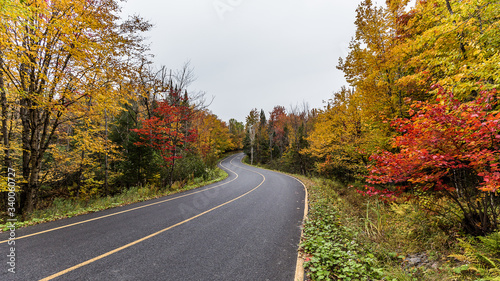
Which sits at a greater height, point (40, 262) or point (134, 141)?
point (134, 141)

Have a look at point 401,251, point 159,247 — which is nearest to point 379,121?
point 401,251

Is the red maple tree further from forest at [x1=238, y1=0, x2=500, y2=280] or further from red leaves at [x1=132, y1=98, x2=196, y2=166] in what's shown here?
forest at [x1=238, y1=0, x2=500, y2=280]

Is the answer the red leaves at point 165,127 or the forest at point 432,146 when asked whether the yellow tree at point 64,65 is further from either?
the forest at point 432,146

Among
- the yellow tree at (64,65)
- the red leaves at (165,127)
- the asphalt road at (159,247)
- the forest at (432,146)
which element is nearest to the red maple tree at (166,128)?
the red leaves at (165,127)

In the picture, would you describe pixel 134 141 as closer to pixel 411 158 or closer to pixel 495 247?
pixel 411 158

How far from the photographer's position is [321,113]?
1673cm

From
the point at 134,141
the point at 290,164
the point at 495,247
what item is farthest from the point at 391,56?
the point at 290,164

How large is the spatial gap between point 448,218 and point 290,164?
26.1 meters

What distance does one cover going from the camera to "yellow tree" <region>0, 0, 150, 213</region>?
6.33 metres

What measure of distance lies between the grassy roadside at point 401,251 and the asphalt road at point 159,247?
27.0 inches

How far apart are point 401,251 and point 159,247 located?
5.87 m

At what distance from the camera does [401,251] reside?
425 centimetres

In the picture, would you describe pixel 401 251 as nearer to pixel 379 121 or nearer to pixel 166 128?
pixel 379 121

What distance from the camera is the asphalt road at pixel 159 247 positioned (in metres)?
3.28
